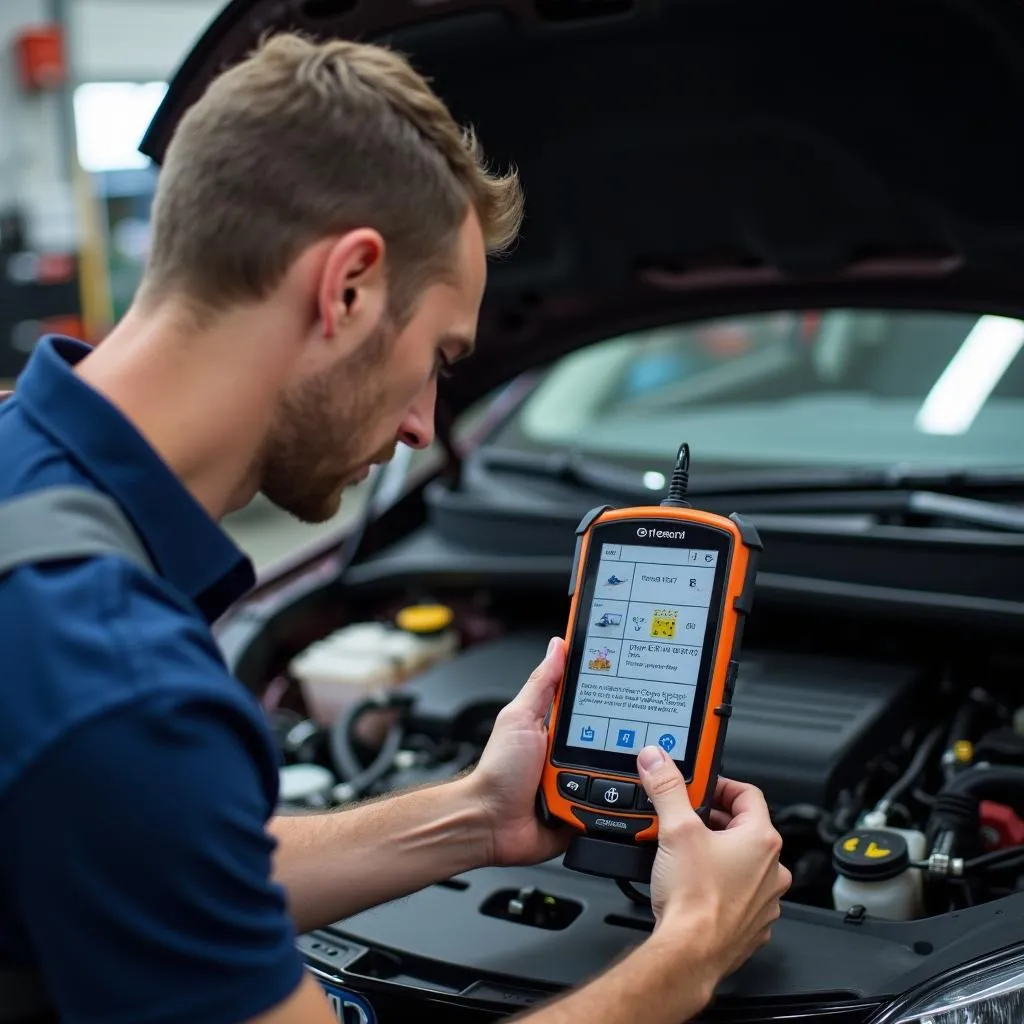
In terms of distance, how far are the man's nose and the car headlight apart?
0.65 meters

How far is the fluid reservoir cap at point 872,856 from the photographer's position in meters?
1.31

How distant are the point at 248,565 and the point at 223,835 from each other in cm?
30

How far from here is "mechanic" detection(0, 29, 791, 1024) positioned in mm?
815

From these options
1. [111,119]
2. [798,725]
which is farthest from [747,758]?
[111,119]

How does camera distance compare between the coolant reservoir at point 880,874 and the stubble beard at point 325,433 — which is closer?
the stubble beard at point 325,433

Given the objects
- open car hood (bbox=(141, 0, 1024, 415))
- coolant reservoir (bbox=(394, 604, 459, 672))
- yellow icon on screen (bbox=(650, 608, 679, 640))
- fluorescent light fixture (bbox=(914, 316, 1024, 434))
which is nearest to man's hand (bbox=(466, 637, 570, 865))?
yellow icon on screen (bbox=(650, 608, 679, 640))

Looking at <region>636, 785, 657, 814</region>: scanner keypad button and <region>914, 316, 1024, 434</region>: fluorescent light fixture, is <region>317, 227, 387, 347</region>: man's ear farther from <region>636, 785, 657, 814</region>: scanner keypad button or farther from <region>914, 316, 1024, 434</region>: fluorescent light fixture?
<region>914, 316, 1024, 434</region>: fluorescent light fixture

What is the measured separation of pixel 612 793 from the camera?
1254mm

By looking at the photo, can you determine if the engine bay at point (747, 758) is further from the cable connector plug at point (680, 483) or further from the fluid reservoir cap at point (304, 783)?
the cable connector plug at point (680, 483)

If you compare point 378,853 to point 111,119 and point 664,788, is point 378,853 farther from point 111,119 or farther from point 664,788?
point 111,119

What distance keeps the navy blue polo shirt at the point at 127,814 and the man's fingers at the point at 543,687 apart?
468 mm

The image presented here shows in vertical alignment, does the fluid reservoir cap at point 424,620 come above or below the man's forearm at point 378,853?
below

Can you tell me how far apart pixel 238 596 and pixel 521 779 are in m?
0.38

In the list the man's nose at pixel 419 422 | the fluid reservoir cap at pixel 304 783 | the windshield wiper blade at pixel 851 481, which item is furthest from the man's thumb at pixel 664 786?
the windshield wiper blade at pixel 851 481
